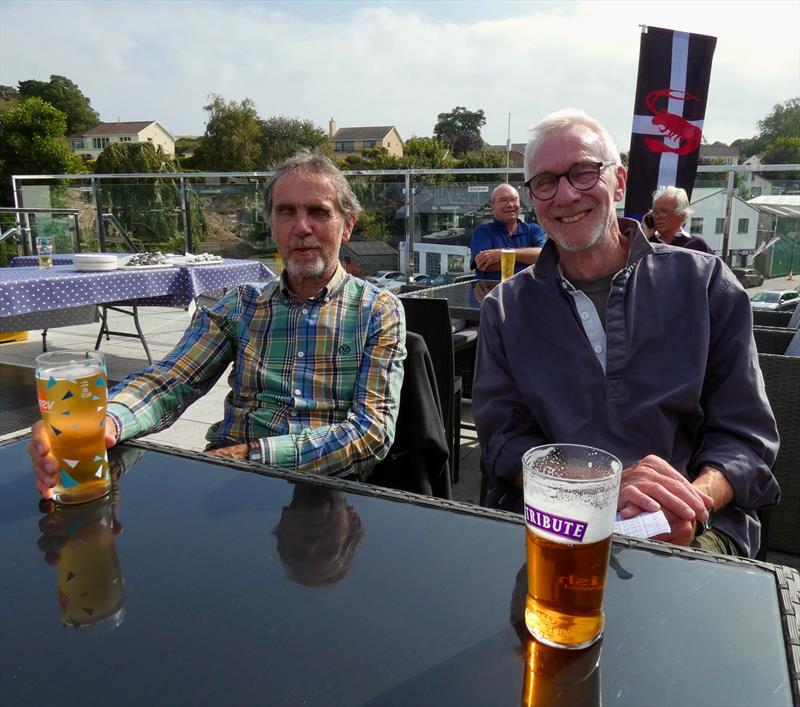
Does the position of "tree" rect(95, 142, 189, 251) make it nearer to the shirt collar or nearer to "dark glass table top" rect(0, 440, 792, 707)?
the shirt collar

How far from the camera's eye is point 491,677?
68 centimetres

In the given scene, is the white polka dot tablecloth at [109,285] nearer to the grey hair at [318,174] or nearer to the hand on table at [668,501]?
the grey hair at [318,174]

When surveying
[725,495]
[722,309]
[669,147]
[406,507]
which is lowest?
[725,495]

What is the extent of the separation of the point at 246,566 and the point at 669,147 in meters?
4.01

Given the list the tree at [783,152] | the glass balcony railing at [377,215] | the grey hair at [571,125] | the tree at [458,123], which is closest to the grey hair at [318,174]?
the grey hair at [571,125]

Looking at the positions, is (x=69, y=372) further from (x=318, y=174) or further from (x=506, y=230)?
(x=506, y=230)

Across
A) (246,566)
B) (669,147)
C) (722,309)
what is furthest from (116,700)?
(669,147)

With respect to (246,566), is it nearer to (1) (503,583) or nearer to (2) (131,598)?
(2) (131,598)

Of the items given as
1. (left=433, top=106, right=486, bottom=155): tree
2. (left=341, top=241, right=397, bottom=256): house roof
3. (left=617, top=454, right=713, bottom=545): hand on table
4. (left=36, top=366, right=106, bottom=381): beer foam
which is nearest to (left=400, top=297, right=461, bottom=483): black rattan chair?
(left=617, top=454, right=713, bottom=545): hand on table

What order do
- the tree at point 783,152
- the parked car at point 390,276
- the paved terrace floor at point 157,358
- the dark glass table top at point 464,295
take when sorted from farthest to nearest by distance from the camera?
the tree at point 783,152 < the parked car at point 390,276 < the dark glass table top at point 464,295 < the paved terrace floor at point 157,358

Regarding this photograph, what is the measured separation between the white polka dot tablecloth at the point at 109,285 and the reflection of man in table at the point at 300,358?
8.23 feet

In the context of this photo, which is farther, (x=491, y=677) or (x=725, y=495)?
(x=725, y=495)

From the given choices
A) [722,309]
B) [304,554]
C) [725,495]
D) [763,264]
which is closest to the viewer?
[304,554]

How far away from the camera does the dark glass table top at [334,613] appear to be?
67 cm
